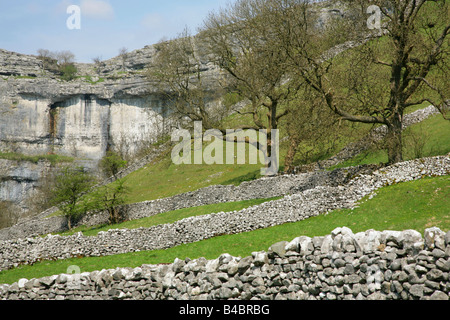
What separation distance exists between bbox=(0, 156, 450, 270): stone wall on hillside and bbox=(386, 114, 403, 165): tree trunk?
1086 mm

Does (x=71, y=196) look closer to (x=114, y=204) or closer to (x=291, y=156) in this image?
(x=114, y=204)

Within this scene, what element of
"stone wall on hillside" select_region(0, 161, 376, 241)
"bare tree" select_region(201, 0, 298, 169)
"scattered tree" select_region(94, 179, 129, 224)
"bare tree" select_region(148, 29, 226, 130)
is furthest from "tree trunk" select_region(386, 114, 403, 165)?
"scattered tree" select_region(94, 179, 129, 224)

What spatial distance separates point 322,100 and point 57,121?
101 meters

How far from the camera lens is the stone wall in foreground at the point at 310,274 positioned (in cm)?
705

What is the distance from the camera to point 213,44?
31312mm

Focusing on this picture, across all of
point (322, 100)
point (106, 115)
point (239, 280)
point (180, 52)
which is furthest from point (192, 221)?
point (106, 115)

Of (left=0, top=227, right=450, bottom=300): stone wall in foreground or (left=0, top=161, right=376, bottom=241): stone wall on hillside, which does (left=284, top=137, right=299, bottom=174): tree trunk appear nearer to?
(left=0, top=161, right=376, bottom=241): stone wall on hillside

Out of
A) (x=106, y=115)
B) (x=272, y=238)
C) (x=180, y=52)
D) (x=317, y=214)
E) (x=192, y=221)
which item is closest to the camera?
(x=272, y=238)

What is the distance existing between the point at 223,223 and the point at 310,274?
11.8m

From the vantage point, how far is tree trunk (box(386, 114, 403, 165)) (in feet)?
63.9

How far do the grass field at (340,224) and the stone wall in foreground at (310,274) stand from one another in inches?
156
